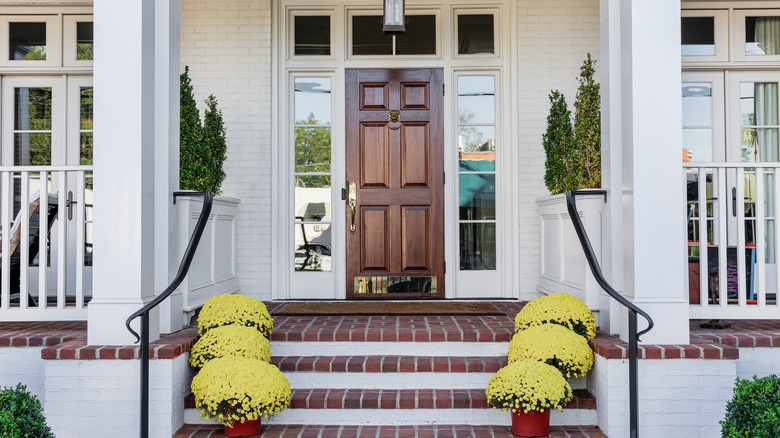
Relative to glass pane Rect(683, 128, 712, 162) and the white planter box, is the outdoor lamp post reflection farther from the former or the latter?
glass pane Rect(683, 128, 712, 162)

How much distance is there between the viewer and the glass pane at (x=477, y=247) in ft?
17.4

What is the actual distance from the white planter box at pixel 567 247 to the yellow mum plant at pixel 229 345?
210cm

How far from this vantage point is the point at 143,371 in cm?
296

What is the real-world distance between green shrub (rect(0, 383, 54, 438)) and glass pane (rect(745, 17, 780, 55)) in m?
5.74

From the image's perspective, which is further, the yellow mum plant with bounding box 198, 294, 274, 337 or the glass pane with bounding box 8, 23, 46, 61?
the glass pane with bounding box 8, 23, 46, 61

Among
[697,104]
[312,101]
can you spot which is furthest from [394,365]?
[697,104]

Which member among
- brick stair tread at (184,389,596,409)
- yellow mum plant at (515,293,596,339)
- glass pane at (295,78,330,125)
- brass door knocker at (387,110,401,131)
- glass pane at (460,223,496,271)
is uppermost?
glass pane at (295,78,330,125)

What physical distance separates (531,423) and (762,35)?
4168 millimetres

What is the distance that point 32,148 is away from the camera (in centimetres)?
524

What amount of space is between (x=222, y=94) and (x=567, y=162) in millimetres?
2954

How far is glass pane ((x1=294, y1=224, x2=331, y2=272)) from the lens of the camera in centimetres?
532

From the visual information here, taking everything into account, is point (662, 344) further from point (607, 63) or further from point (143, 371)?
point (143, 371)

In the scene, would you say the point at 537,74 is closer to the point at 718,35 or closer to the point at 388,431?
the point at 718,35

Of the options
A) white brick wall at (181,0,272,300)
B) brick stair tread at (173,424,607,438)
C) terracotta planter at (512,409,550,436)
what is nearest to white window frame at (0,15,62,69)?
white brick wall at (181,0,272,300)
